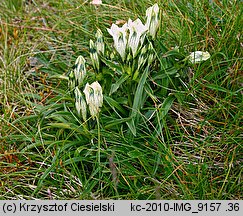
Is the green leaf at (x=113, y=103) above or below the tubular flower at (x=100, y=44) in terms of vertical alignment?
below

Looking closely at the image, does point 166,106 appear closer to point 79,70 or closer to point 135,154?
point 135,154

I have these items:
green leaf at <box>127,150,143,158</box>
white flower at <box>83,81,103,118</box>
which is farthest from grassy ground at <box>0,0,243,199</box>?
white flower at <box>83,81,103,118</box>

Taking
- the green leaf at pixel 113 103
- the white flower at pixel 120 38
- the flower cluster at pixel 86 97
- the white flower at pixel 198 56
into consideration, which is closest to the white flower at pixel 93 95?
the flower cluster at pixel 86 97

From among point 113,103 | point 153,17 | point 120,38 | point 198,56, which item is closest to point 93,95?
point 113,103

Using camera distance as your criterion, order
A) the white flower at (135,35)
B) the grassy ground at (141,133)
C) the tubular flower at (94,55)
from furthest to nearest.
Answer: the tubular flower at (94,55) < the white flower at (135,35) < the grassy ground at (141,133)

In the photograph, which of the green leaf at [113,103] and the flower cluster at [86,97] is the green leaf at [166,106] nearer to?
the green leaf at [113,103]

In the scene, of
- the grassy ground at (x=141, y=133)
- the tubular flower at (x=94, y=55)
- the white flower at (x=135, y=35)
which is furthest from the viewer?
the tubular flower at (x=94, y=55)

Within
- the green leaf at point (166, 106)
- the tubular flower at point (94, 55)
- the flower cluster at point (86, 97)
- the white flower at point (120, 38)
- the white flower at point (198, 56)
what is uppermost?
the white flower at point (120, 38)

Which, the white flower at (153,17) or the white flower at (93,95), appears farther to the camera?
the white flower at (153,17)
